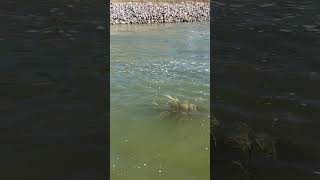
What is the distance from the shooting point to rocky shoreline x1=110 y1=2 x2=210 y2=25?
3544 cm

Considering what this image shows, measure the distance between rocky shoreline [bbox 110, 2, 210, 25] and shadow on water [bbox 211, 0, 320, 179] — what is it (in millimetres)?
6596

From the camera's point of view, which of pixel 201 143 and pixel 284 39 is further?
pixel 284 39

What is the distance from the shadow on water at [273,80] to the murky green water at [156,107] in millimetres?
726

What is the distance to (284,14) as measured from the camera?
91.6 feet

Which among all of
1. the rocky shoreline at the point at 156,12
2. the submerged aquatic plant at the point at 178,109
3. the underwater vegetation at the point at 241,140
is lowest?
the underwater vegetation at the point at 241,140

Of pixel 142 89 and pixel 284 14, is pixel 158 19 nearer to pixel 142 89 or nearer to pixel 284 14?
pixel 284 14
